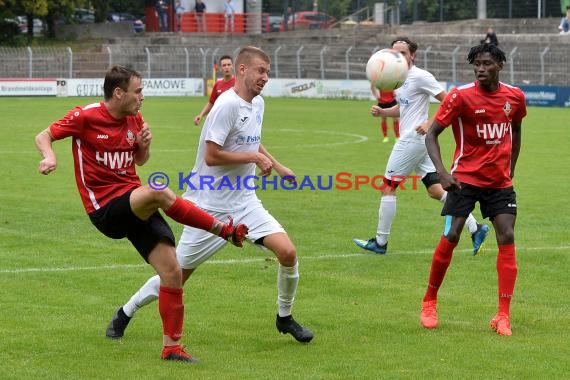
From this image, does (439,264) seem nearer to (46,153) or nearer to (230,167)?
(230,167)

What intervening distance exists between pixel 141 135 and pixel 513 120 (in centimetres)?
298

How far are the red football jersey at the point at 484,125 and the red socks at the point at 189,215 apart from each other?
2256 mm

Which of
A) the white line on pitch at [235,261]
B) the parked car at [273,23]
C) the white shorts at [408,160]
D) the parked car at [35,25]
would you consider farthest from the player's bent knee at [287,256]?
the parked car at [35,25]

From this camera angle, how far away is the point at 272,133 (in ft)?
91.0

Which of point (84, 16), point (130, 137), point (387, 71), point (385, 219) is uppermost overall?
point (84, 16)

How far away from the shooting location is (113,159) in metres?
7.32

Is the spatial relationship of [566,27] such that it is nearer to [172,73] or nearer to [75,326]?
[172,73]

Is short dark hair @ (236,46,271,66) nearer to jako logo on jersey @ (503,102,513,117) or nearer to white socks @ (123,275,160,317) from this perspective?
white socks @ (123,275,160,317)

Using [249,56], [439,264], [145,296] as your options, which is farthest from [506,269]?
[145,296]

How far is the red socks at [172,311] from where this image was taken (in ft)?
23.5

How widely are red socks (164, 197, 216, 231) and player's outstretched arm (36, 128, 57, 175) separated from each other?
0.80 m

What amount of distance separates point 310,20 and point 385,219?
50644 millimetres

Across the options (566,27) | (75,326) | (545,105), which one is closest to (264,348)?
(75,326)

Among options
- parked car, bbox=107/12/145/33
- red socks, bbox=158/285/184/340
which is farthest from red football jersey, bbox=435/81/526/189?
parked car, bbox=107/12/145/33
